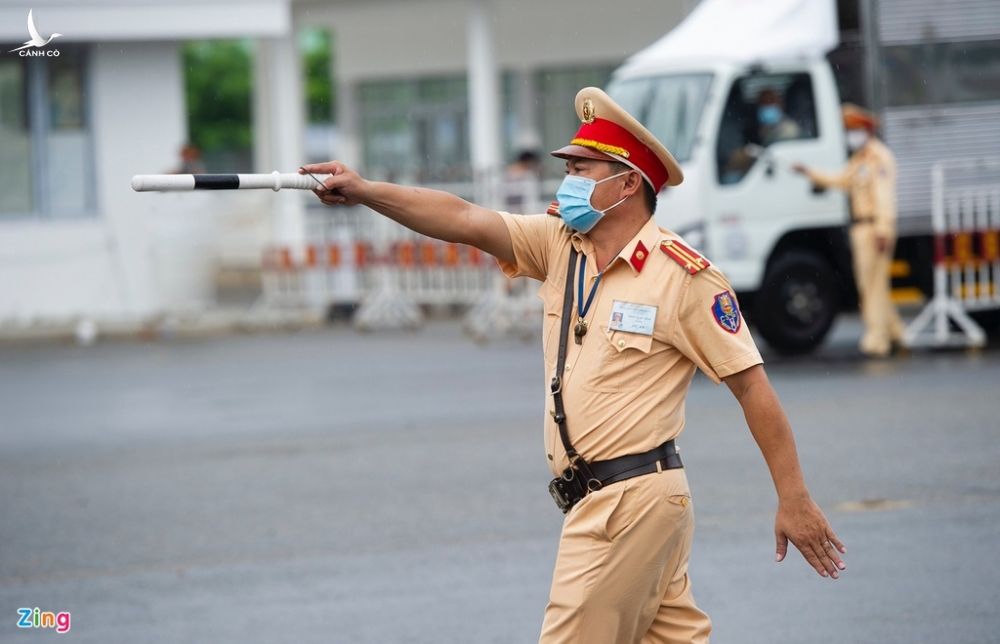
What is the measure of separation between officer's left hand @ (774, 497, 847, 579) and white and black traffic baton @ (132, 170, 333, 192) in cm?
150

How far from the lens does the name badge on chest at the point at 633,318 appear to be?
156 inches

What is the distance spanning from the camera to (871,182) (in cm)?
1322

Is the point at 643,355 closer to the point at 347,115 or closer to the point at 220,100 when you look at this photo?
the point at 347,115

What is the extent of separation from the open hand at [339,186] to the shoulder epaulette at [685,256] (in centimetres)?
82

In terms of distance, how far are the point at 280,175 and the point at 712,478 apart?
5.22m

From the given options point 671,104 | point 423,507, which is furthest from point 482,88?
point 423,507

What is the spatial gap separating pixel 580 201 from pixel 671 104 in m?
9.74

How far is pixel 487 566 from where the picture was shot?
6.86 meters

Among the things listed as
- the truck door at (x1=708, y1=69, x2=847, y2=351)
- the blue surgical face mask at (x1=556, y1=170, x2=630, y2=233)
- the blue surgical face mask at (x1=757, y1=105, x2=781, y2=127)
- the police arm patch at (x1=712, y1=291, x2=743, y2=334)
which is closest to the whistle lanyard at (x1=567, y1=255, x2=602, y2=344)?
the blue surgical face mask at (x1=556, y1=170, x2=630, y2=233)

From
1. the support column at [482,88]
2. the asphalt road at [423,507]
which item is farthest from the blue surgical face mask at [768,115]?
the support column at [482,88]

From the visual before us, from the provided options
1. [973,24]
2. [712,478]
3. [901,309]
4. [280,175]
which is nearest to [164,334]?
[901,309]

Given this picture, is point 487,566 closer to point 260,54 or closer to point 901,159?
point 901,159

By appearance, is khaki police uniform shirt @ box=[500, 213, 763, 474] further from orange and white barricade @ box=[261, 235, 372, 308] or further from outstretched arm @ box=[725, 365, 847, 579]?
orange and white barricade @ box=[261, 235, 372, 308]

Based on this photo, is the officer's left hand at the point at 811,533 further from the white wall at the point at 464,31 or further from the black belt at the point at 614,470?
the white wall at the point at 464,31
